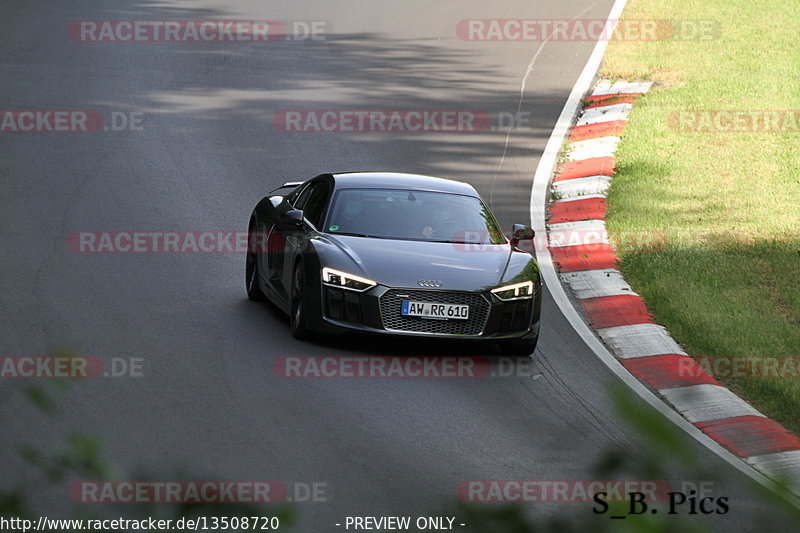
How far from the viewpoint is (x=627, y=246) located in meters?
13.6

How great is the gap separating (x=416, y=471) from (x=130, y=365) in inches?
118

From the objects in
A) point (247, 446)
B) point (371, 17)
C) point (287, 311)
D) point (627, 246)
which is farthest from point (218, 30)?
point (247, 446)

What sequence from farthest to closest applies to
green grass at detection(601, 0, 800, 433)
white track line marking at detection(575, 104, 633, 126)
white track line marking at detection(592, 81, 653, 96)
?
white track line marking at detection(592, 81, 653, 96) → white track line marking at detection(575, 104, 633, 126) → green grass at detection(601, 0, 800, 433)

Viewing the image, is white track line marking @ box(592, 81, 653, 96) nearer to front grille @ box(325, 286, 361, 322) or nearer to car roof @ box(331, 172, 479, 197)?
car roof @ box(331, 172, 479, 197)

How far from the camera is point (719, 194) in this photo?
50.4ft

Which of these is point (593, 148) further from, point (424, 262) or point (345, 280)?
point (345, 280)

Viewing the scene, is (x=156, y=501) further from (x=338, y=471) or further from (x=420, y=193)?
(x=420, y=193)

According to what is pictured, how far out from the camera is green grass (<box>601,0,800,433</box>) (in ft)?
35.4

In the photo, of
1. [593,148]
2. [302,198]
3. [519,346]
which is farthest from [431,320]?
[593,148]

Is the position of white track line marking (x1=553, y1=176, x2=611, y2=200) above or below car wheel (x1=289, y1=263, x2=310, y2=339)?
above

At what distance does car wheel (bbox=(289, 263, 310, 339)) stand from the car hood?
310mm

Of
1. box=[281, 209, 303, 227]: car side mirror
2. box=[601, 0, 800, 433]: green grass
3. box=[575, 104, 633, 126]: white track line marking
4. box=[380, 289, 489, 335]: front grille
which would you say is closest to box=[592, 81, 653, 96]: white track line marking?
box=[601, 0, 800, 433]: green grass

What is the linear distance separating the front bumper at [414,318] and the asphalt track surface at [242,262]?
36cm

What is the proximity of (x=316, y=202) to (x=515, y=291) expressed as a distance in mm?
2232
